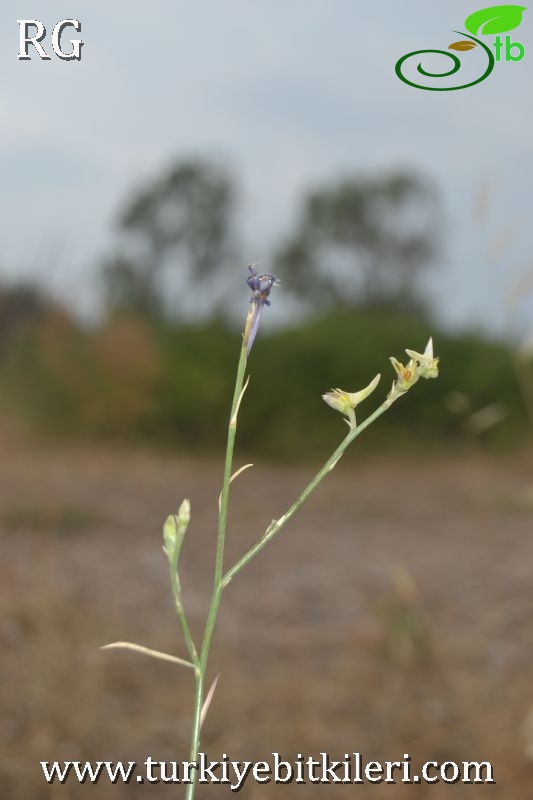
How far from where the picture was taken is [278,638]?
323 cm

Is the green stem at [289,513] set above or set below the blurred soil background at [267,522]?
below

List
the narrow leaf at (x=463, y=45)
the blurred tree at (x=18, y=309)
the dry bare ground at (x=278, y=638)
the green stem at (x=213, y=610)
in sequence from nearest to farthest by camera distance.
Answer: the green stem at (x=213, y=610)
the narrow leaf at (x=463, y=45)
the dry bare ground at (x=278, y=638)
the blurred tree at (x=18, y=309)

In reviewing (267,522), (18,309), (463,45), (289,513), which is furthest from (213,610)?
(18,309)

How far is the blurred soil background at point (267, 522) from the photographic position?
7.99 ft

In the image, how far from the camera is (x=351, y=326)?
9297 millimetres

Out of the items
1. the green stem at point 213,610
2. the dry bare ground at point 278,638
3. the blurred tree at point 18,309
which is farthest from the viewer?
the blurred tree at point 18,309

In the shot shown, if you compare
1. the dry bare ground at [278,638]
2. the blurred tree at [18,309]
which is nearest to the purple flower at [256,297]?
the dry bare ground at [278,638]

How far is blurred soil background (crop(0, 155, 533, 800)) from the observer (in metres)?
2.44

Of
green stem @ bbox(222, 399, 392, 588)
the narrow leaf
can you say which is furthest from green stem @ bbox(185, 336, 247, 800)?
the narrow leaf

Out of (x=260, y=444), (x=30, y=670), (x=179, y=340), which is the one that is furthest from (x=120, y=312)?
(x=30, y=670)

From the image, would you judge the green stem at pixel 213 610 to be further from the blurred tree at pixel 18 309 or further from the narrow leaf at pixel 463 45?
the blurred tree at pixel 18 309

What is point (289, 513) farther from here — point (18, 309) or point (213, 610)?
point (18, 309)

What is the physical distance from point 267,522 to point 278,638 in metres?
1.80

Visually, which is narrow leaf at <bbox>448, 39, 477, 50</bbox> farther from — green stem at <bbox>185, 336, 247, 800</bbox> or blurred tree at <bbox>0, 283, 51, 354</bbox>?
blurred tree at <bbox>0, 283, 51, 354</bbox>
